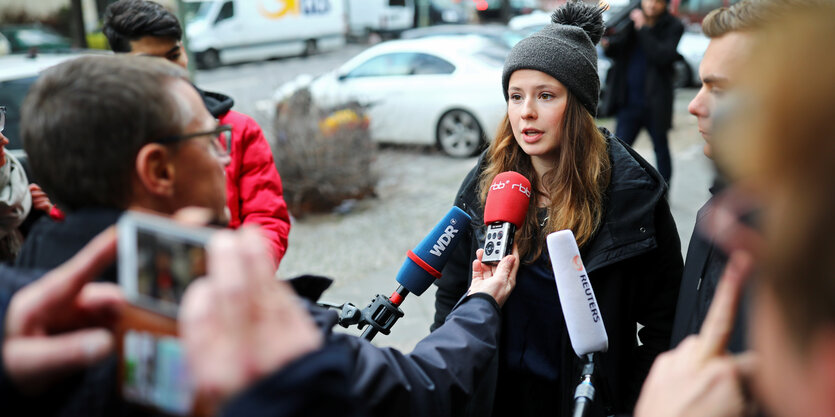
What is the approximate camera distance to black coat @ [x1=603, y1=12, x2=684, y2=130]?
6246mm

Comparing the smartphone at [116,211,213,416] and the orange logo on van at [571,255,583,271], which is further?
the orange logo on van at [571,255,583,271]

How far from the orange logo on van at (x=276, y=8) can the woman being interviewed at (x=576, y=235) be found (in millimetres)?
19715

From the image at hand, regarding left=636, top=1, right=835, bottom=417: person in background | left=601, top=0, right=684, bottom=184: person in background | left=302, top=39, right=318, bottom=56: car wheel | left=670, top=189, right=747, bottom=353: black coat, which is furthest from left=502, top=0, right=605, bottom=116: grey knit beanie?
left=302, top=39, right=318, bottom=56: car wheel

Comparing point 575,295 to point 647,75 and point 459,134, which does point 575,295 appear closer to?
point 647,75

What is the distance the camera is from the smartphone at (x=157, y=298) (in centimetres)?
92

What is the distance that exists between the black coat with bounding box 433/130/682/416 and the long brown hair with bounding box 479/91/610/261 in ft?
0.16

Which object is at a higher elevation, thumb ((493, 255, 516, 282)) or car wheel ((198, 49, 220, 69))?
thumb ((493, 255, 516, 282))

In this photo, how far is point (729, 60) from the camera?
74.4 inches

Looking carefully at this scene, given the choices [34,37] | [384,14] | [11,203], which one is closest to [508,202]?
[11,203]

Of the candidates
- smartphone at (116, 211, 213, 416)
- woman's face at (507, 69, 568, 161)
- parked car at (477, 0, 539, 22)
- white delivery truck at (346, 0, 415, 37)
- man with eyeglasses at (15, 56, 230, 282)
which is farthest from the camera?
parked car at (477, 0, 539, 22)

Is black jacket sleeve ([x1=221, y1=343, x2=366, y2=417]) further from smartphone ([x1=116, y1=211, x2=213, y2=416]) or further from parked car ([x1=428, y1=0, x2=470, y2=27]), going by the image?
parked car ([x1=428, y1=0, x2=470, y2=27])

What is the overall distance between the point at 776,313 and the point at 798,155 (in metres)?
0.19

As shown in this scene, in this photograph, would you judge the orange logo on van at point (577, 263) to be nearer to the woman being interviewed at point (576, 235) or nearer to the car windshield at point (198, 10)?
the woman being interviewed at point (576, 235)

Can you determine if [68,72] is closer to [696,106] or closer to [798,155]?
[798,155]
